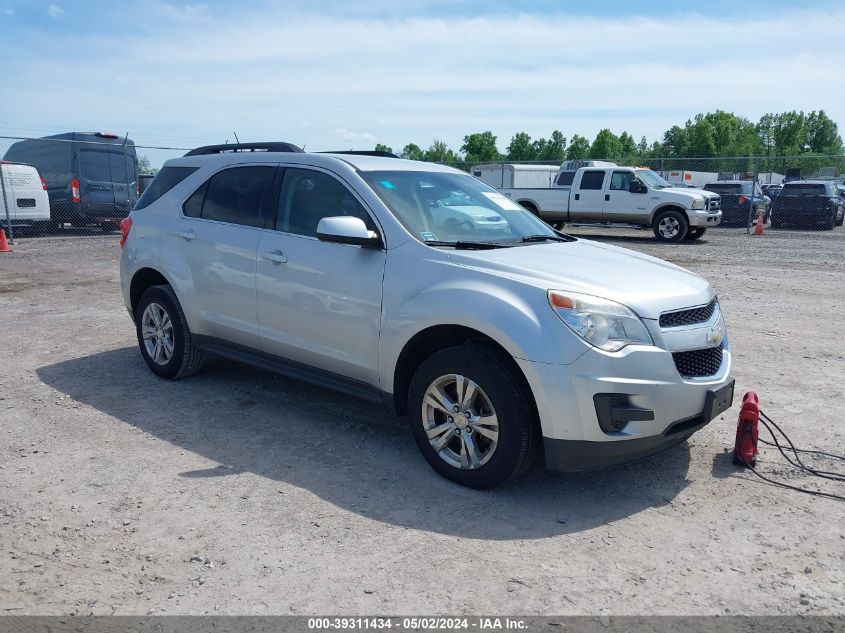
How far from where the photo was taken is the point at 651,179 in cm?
2019

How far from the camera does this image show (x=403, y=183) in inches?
193

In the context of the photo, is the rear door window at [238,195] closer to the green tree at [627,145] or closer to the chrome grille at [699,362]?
the chrome grille at [699,362]

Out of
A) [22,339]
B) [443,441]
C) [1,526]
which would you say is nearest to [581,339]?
[443,441]

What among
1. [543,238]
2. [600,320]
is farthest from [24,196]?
[600,320]

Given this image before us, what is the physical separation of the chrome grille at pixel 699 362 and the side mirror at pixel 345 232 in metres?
1.87

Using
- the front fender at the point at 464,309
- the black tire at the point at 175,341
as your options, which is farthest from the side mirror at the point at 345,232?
the black tire at the point at 175,341

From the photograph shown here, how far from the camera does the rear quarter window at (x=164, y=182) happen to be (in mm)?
6039

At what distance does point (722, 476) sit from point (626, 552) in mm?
1194

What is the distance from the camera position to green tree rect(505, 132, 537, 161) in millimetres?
122312

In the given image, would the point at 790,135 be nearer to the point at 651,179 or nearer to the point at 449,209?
the point at 651,179

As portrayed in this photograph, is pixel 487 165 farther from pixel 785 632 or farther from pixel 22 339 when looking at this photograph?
pixel 785 632

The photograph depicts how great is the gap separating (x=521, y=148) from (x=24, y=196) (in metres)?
113

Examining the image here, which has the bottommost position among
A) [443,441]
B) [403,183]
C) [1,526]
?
[1,526]

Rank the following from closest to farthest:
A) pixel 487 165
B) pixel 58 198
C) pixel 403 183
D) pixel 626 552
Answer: pixel 626 552 < pixel 403 183 < pixel 58 198 < pixel 487 165
